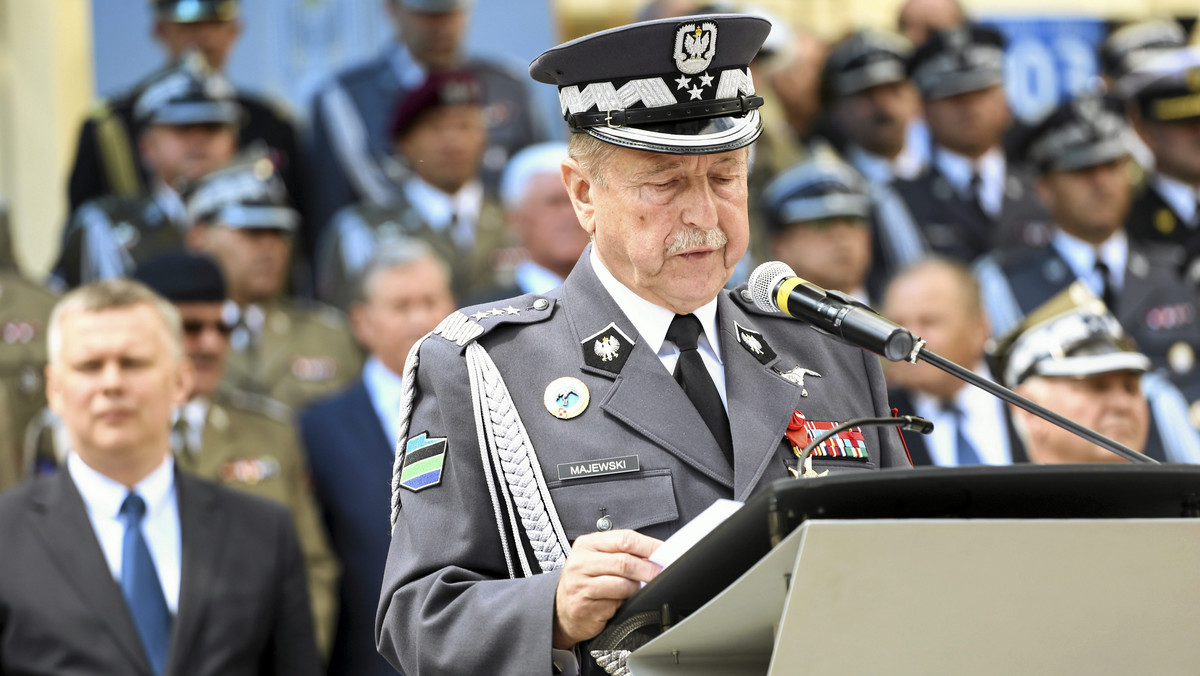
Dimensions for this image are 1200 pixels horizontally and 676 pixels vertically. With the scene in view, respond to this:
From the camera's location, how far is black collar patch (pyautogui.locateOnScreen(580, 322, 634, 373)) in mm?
2080

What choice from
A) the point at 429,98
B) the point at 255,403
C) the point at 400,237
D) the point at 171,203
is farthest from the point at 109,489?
the point at 429,98

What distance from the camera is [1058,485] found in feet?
5.03

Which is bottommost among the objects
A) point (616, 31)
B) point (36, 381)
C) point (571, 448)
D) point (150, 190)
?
point (36, 381)

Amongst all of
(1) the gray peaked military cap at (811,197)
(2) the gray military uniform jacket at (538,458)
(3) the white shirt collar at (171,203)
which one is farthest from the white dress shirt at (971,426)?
(2) the gray military uniform jacket at (538,458)

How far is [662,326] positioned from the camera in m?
2.13

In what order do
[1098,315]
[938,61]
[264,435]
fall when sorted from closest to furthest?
Result: [1098,315], [264,435], [938,61]

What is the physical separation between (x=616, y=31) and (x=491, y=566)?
73 centimetres

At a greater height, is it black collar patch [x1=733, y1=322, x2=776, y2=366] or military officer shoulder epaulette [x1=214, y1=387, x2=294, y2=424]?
black collar patch [x1=733, y1=322, x2=776, y2=366]

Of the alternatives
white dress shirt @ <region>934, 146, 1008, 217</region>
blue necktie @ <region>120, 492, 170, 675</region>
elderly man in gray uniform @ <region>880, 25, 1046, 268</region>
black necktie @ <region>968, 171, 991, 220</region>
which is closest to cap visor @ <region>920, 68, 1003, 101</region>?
elderly man in gray uniform @ <region>880, 25, 1046, 268</region>

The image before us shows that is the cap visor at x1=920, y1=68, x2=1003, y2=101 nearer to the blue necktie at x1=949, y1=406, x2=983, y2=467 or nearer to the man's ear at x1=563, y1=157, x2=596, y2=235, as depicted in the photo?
the blue necktie at x1=949, y1=406, x2=983, y2=467

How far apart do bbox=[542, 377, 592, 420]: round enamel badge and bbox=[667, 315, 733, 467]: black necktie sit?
0.45ft

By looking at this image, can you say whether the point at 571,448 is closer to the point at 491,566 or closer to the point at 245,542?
the point at 491,566

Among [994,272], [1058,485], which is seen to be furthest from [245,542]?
[994,272]

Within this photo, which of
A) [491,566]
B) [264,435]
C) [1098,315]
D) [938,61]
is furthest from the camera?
[938,61]
